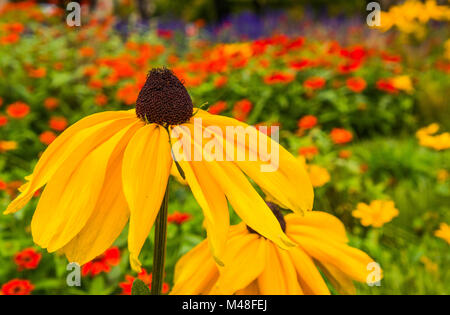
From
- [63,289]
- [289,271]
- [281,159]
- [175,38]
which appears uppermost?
[175,38]

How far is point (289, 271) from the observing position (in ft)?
2.82

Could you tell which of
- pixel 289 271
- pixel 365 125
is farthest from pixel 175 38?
pixel 289 271

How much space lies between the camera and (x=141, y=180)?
2.10 ft

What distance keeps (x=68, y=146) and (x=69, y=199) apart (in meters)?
0.09

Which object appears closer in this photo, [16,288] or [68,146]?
[68,146]

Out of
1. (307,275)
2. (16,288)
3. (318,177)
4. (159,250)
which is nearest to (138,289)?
(159,250)

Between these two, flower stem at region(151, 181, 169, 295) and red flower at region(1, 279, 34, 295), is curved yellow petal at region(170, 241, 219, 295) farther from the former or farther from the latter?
red flower at region(1, 279, 34, 295)

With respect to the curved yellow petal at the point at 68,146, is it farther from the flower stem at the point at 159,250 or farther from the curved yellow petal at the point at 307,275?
the curved yellow petal at the point at 307,275

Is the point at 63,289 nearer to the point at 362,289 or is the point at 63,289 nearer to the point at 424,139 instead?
the point at 362,289

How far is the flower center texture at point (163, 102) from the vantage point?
70cm

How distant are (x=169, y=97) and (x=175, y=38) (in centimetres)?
581

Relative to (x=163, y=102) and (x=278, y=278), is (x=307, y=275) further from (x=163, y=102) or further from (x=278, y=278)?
(x=163, y=102)

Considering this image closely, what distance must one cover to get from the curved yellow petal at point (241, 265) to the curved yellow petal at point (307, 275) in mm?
61

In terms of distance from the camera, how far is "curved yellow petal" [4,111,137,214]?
67cm
